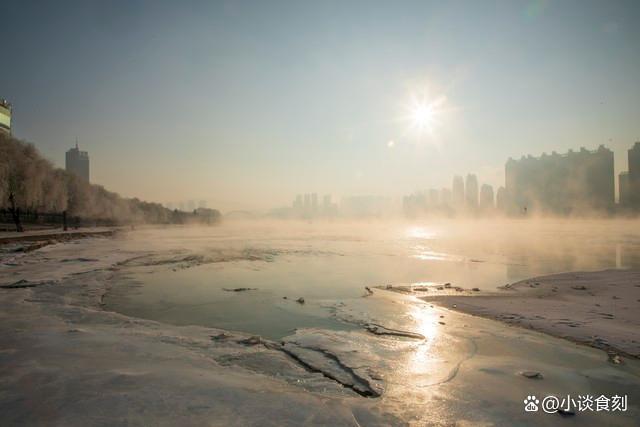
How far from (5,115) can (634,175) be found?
159 metres

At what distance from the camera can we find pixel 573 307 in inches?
381

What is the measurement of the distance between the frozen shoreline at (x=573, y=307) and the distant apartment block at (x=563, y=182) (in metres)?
107

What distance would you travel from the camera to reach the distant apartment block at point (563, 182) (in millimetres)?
104250

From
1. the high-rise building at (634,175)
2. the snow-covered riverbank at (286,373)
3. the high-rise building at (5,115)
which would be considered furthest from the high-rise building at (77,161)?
the high-rise building at (634,175)

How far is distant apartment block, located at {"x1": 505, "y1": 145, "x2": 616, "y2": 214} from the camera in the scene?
104 m

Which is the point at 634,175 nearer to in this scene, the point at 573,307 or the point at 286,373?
the point at 573,307

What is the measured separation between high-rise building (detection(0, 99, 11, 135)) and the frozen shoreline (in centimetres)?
9717

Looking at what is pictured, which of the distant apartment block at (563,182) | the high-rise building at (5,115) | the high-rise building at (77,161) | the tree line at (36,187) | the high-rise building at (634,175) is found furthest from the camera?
the high-rise building at (77,161)

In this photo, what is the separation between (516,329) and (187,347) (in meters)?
6.90

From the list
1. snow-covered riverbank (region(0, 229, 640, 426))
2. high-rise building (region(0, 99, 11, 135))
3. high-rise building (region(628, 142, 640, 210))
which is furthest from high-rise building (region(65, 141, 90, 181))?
high-rise building (region(628, 142, 640, 210))

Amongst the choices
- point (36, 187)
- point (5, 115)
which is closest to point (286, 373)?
point (36, 187)

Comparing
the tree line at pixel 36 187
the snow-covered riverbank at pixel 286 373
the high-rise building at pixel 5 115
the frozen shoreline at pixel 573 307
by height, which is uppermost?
the high-rise building at pixel 5 115

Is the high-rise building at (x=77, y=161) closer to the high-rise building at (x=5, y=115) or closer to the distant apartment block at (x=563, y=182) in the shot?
the high-rise building at (x=5, y=115)

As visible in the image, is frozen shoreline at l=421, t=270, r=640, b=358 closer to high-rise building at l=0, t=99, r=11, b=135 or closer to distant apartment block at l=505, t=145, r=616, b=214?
high-rise building at l=0, t=99, r=11, b=135
